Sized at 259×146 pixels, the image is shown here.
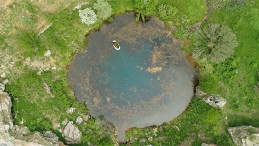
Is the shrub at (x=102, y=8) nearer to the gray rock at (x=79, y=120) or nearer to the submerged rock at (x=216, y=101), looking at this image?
the gray rock at (x=79, y=120)

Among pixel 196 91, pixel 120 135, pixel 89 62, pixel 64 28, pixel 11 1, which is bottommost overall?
pixel 120 135

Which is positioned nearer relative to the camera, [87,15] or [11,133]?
[11,133]

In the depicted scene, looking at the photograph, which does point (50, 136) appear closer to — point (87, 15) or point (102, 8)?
point (87, 15)

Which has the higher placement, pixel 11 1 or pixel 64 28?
pixel 11 1

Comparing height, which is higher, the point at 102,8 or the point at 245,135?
the point at 102,8

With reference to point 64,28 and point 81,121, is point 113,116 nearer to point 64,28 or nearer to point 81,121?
point 81,121

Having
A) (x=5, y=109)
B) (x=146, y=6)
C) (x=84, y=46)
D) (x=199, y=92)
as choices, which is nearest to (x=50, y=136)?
(x=5, y=109)

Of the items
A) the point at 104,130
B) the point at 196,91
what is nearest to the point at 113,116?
the point at 104,130
